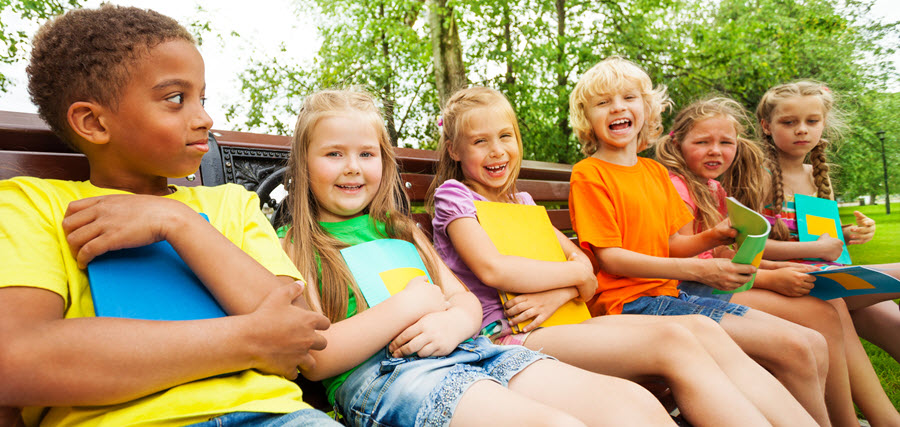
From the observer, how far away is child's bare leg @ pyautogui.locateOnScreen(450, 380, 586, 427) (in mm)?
1258

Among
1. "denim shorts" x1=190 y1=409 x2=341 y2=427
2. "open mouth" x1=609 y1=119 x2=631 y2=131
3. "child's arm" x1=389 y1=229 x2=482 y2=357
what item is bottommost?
"child's arm" x1=389 y1=229 x2=482 y2=357

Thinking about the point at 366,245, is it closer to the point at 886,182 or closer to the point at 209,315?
the point at 209,315

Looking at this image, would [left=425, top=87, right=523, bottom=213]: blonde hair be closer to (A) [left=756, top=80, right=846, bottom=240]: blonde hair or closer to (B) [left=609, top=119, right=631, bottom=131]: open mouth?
(B) [left=609, top=119, right=631, bottom=131]: open mouth

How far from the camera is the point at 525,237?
2.19 meters

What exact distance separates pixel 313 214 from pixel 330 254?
0.81 feet

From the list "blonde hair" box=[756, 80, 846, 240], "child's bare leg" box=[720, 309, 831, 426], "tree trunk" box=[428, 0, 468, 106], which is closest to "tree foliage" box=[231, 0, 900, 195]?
"tree trunk" box=[428, 0, 468, 106]

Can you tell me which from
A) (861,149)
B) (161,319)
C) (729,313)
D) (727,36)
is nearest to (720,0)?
(727,36)

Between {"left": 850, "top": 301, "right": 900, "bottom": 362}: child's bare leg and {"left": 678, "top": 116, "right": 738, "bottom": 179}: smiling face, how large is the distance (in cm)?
104

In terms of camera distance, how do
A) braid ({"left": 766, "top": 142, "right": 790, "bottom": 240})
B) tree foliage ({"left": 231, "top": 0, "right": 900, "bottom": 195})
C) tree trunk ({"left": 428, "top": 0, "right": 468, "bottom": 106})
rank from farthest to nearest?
tree foliage ({"left": 231, "top": 0, "right": 900, "bottom": 195}), tree trunk ({"left": 428, "top": 0, "right": 468, "bottom": 106}), braid ({"left": 766, "top": 142, "right": 790, "bottom": 240})

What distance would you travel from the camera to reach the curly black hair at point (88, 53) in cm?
124

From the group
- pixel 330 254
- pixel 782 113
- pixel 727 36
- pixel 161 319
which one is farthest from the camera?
pixel 727 36

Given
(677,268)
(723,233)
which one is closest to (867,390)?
(723,233)

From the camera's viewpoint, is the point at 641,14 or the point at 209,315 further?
the point at 641,14

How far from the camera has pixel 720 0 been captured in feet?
38.6
